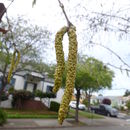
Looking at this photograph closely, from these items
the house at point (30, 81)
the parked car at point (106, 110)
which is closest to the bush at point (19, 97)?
the house at point (30, 81)

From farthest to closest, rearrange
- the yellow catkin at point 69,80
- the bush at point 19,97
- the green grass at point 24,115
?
the bush at point 19,97
the green grass at point 24,115
the yellow catkin at point 69,80

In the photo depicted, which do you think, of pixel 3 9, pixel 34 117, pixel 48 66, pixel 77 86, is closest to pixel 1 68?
pixel 48 66

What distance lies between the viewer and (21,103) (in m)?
→ 20.0

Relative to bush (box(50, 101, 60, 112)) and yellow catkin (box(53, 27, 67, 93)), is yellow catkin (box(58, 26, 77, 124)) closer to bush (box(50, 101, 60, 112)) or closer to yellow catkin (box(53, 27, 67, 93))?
yellow catkin (box(53, 27, 67, 93))

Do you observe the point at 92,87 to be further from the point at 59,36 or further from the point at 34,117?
the point at 59,36

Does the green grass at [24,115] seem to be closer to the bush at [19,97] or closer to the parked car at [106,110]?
the bush at [19,97]

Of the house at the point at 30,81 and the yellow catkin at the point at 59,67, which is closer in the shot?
the yellow catkin at the point at 59,67

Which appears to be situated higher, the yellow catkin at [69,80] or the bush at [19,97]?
the bush at [19,97]

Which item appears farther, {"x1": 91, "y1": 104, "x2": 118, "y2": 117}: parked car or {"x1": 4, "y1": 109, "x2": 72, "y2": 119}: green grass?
{"x1": 91, "y1": 104, "x2": 118, "y2": 117}: parked car

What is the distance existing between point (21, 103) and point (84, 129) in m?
7.79

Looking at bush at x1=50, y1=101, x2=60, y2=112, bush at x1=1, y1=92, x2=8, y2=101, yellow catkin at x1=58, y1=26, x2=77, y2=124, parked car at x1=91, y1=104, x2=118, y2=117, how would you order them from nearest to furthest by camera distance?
yellow catkin at x1=58, y1=26, x2=77, y2=124
bush at x1=1, y1=92, x2=8, y2=101
bush at x1=50, y1=101, x2=60, y2=112
parked car at x1=91, y1=104, x2=118, y2=117

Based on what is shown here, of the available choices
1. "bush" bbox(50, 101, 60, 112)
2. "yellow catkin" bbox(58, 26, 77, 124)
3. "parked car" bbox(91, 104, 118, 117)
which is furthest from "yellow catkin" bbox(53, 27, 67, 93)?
"parked car" bbox(91, 104, 118, 117)

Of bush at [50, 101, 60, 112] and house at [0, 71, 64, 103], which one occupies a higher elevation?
house at [0, 71, 64, 103]

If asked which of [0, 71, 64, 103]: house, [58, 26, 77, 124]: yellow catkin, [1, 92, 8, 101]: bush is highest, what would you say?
[0, 71, 64, 103]: house
